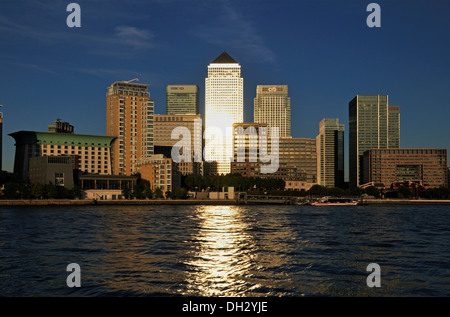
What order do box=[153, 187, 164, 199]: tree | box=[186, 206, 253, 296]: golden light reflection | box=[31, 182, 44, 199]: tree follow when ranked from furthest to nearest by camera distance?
1. box=[153, 187, 164, 199]: tree
2. box=[31, 182, 44, 199]: tree
3. box=[186, 206, 253, 296]: golden light reflection

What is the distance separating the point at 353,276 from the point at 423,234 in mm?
36489

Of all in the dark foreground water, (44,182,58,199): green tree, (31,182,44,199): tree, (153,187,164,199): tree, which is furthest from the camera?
(153,187,164,199): tree

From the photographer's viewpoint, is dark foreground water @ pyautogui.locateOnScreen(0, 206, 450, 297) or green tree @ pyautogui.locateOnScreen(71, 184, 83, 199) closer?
dark foreground water @ pyautogui.locateOnScreen(0, 206, 450, 297)

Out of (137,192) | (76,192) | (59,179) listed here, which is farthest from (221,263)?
(59,179)

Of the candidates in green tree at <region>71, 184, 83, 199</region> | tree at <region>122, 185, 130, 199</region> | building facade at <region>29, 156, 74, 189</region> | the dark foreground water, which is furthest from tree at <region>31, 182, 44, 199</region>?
the dark foreground water

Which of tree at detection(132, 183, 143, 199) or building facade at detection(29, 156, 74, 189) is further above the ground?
building facade at detection(29, 156, 74, 189)

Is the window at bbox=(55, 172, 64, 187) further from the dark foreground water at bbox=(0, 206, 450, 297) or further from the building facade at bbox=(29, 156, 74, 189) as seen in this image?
the dark foreground water at bbox=(0, 206, 450, 297)

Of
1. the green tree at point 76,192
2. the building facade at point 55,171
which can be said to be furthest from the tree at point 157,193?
the building facade at point 55,171

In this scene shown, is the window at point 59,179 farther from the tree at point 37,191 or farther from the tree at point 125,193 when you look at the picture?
the tree at point 125,193

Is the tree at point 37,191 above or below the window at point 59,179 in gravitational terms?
below

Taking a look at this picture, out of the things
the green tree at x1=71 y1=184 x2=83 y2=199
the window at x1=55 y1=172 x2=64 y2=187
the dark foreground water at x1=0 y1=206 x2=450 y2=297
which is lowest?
the dark foreground water at x1=0 y1=206 x2=450 y2=297

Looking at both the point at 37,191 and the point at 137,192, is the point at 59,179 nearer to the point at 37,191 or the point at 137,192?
the point at 37,191
